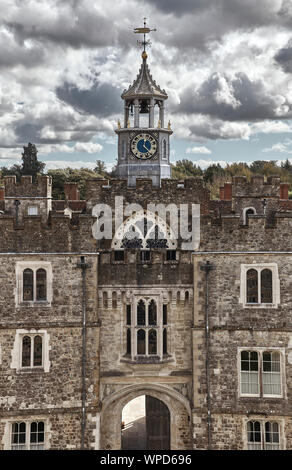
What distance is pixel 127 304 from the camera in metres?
23.4

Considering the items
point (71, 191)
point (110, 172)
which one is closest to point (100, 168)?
point (110, 172)

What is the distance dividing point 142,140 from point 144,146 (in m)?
0.34

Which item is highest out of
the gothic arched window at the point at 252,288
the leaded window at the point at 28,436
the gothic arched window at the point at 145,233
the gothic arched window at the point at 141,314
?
the gothic arched window at the point at 145,233

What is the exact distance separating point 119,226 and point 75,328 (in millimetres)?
4829

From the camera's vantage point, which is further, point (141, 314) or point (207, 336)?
point (141, 314)

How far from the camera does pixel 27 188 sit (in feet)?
124

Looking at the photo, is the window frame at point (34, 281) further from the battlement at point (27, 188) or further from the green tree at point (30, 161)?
the green tree at point (30, 161)

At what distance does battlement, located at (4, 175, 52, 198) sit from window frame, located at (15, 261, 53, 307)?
52.3 ft

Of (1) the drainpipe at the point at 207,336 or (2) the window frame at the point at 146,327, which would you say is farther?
(2) the window frame at the point at 146,327

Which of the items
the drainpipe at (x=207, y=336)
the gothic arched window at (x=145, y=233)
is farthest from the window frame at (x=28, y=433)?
the gothic arched window at (x=145, y=233)

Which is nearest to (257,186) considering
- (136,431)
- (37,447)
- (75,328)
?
(75,328)

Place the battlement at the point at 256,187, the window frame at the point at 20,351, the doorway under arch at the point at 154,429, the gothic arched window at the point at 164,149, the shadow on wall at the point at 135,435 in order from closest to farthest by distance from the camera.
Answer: the window frame at the point at 20,351
the doorway under arch at the point at 154,429
the shadow on wall at the point at 135,435
the battlement at the point at 256,187
the gothic arched window at the point at 164,149

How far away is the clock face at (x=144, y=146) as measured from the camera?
29.9 meters

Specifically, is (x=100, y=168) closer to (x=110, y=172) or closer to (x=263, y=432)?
Result: (x=110, y=172)
